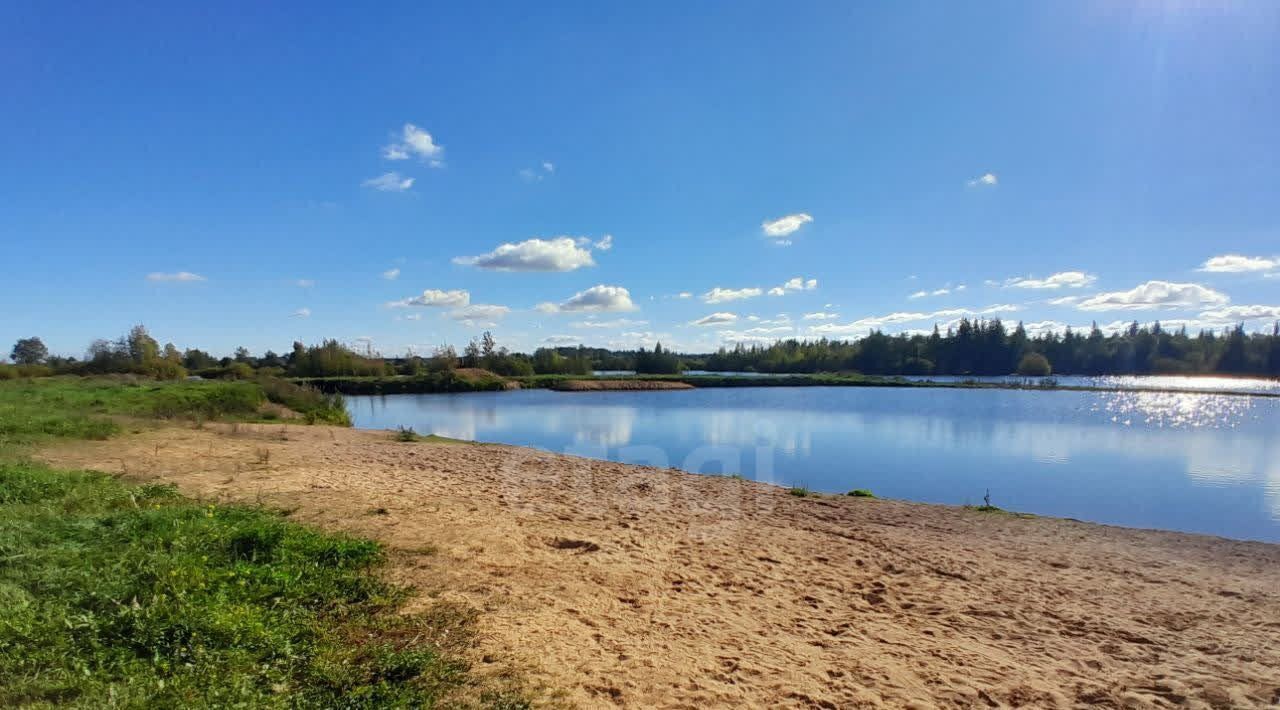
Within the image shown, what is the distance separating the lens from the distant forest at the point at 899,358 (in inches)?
2275

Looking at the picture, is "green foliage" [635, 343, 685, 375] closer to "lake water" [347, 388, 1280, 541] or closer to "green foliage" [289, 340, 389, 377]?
"green foliage" [289, 340, 389, 377]

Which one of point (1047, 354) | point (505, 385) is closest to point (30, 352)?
point (505, 385)

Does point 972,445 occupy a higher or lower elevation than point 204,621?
lower

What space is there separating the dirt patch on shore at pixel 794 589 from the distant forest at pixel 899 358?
4681cm

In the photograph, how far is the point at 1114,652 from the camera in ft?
14.0

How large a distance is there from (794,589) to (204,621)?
461 centimetres

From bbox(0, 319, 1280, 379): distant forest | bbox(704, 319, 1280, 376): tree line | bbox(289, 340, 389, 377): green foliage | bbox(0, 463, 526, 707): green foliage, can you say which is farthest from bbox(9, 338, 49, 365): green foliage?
bbox(704, 319, 1280, 376): tree line

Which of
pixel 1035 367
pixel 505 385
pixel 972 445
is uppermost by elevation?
pixel 1035 367

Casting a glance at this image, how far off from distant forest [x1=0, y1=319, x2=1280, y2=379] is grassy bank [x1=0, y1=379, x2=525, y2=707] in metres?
48.4

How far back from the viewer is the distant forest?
57.8 meters

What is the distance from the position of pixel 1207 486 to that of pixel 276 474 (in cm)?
1972

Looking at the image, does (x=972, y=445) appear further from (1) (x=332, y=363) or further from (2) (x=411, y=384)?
(1) (x=332, y=363)

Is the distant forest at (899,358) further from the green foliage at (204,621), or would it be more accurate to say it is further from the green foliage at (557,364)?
the green foliage at (204,621)

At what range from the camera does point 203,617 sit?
316cm
